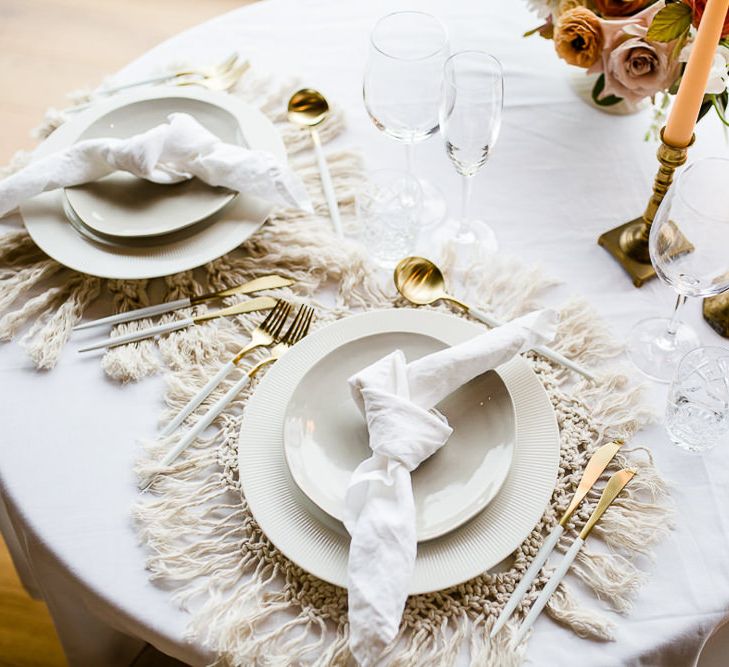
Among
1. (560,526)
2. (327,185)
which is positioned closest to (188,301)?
(327,185)

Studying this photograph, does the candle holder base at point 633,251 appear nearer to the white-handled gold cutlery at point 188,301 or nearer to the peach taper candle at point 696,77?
the peach taper candle at point 696,77

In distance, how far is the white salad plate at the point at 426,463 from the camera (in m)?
0.73

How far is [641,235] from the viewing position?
3.23 feet

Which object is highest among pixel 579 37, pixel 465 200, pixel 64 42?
pixel 579 37

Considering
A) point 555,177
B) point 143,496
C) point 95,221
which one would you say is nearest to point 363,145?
point 555,177

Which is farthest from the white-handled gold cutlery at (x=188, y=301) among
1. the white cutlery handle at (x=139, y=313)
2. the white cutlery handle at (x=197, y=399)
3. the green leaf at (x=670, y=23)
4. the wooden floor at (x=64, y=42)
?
the wooden floor at (x=64, y=42)

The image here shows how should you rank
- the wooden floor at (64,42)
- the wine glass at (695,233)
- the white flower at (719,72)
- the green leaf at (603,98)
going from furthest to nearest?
the wooden floor at (64,42) < the green leaf at (603,98) < the white flower at (719,72) < the wine glass at (695,233)

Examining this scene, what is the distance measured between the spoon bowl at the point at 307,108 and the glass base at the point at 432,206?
176 mm

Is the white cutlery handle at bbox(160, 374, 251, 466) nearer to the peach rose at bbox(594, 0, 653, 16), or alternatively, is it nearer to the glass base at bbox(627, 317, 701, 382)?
the glass base at bbox(627, 317, 701, 382)

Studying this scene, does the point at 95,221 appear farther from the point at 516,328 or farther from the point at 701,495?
the point at 701,495

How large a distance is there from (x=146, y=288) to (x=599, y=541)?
0.58 m

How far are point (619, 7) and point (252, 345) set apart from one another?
593 mm

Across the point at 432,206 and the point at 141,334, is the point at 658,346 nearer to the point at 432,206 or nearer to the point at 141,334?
the point at 432,206

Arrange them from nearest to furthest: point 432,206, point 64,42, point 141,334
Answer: point 141,334
point 432,206
point 64,42
